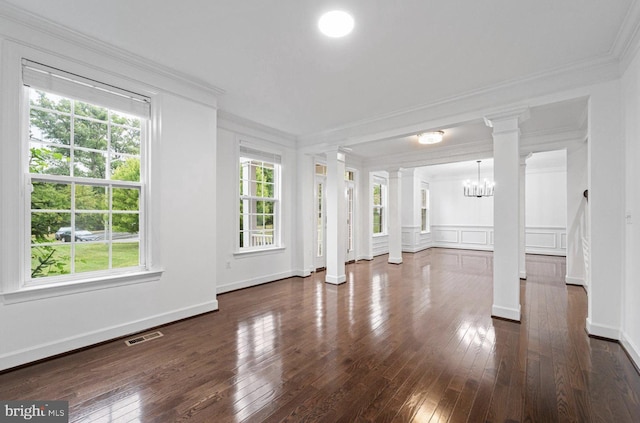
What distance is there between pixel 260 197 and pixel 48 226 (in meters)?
2.95

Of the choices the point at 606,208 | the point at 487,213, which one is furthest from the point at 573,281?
the point at 487,213

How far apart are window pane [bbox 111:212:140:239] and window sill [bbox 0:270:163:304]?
0.43 meters

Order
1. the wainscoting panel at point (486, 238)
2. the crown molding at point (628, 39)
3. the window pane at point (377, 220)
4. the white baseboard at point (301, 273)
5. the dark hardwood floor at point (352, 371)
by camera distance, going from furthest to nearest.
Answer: the window pane at point (377, 220)
the wainscoting panel at point (486, 238)
the white baseboard at point (301, 273)
the crown molding at point (628, 39)
the dark hardwood floor at point (352, 371)

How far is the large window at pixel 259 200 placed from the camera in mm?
4863

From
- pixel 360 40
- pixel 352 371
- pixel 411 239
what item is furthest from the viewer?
pixel 411 239

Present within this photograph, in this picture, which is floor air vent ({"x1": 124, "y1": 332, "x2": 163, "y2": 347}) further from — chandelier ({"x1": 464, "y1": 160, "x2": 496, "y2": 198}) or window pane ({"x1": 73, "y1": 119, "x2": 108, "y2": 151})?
chandelier ({"x1": 464, "y1": 160, "x2": 496, "y2": 198})

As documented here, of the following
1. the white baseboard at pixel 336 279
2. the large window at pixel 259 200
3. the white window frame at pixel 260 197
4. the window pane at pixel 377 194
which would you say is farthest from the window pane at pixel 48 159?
the window pane at pixel 377 194

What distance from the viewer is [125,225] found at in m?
2.97

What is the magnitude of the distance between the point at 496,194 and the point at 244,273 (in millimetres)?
3933

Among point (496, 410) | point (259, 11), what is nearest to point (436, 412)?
point (496, 410)

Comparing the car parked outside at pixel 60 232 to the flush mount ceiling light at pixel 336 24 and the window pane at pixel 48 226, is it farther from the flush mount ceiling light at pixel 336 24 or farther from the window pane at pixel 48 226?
the flush mount ceiling light at pixel 336 24

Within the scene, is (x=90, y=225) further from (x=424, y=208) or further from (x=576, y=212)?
(x=424, y=208)

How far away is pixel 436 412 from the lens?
1757mm

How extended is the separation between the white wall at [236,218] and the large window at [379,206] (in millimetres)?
3662
